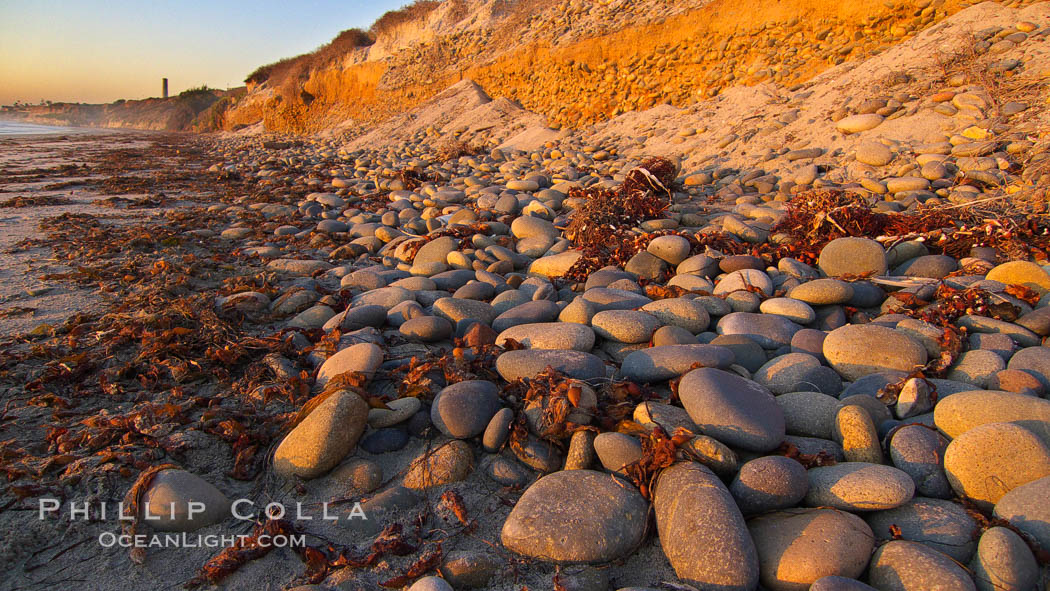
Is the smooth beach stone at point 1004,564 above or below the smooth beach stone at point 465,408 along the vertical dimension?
above

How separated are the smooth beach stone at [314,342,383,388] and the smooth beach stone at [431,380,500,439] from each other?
483mm

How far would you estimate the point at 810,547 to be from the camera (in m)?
1.47

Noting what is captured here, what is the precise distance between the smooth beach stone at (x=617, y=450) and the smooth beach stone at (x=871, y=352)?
50.5 inches

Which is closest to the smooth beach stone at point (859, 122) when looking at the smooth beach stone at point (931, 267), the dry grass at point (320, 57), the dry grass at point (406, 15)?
the smooth beach stone at point (931, 267)

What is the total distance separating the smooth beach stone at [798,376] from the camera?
7.61 ft

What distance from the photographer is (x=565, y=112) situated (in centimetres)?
1176

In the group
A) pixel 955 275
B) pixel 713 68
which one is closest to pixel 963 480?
pixel 955 275

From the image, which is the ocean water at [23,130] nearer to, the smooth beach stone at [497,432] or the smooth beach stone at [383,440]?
the smooth beach stone at [383,440]

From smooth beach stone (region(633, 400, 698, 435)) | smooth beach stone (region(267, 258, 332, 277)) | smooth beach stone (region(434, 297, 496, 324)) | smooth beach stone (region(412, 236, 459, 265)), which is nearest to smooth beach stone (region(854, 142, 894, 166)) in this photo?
smooth beach stone (region(412, 236, 459, 265))

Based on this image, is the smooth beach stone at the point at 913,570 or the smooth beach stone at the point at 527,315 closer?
the smooth beach stone at the point at 913,570

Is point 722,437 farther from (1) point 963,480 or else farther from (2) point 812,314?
(2) point 812,314

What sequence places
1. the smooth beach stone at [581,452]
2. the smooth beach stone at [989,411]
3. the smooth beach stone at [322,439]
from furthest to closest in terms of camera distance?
the smooth beach stone at [322,439] < the smooth beach stone at [581,452] < the smooth beach stone at [989,411]

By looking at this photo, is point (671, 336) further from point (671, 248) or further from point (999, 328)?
point (999, 328)

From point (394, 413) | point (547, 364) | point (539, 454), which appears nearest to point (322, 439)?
Answer: point (394, 413)
